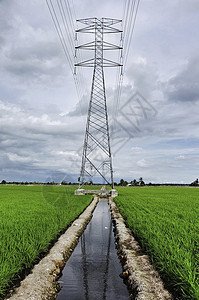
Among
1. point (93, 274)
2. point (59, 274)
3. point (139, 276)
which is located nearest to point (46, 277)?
point (59, 274)

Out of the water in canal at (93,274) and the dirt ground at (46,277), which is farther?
the water in canal at (93,274)

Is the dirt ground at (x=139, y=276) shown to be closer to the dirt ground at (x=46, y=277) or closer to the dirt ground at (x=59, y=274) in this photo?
the dirt ground at (x=59, y=274)

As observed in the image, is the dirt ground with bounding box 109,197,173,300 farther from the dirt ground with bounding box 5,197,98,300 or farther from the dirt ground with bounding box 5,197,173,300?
the dirt ground with bounding box 5,197,98,300

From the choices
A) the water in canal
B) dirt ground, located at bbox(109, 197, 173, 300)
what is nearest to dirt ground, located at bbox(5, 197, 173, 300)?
dirt ground, located at bbox(109, 197, 173, 300)

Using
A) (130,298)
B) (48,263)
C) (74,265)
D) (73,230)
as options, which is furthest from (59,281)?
(73,230)

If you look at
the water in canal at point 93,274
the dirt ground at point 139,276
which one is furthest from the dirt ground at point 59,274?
the water in canal at point 93,274

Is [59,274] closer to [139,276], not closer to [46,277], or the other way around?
[46,277]

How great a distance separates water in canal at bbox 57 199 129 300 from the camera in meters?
4.28

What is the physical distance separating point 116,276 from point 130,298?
94 cm

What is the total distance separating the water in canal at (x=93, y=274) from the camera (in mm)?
4281

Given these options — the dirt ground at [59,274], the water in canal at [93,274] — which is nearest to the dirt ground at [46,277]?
the dirt ground at [59,274]

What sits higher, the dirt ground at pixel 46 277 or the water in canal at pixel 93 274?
the dirt ground at pixel 46 277

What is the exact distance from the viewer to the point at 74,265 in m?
5.67

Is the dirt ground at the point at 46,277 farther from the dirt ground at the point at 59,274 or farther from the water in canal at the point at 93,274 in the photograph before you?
the water in canal at the point at 93,274
